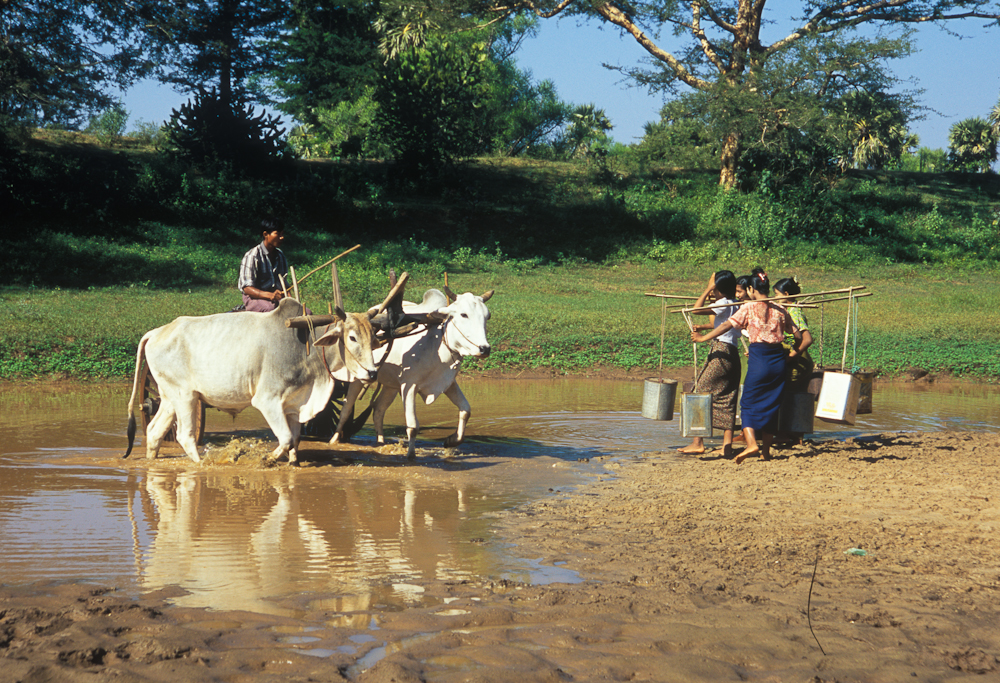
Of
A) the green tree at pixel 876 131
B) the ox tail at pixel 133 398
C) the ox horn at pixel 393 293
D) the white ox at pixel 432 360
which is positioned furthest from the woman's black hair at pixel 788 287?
the green tree at pixel 876 131

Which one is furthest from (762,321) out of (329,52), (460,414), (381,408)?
(329,52)

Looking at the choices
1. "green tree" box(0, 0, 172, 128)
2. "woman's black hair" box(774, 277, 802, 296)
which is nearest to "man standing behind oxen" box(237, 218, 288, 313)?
"woman's black hair" box(774, 277, 802, 296)

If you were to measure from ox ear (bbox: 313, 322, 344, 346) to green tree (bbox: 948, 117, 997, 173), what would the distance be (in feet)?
145

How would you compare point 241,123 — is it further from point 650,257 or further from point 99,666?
point 99,666

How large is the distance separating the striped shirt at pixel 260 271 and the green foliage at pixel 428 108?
65.1ft

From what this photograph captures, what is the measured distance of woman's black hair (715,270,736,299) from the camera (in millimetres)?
8625

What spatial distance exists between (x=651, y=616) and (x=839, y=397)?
4.59 metres

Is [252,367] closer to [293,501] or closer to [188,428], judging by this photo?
[188,428]

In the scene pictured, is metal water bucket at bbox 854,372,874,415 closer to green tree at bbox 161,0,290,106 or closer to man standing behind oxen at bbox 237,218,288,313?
man standing behind oxen at bbox 237,218,288,313

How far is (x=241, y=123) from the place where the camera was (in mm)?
27250

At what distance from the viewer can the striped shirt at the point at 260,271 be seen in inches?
324

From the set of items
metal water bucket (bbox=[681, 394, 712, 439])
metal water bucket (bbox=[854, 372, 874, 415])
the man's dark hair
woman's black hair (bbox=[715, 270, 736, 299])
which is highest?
the man's dark hair

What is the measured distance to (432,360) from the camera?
8.45 metres

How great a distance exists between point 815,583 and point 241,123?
A: 2561 centimetres
